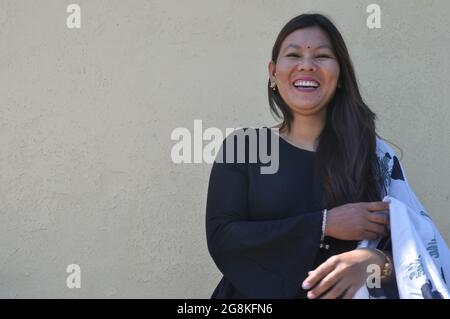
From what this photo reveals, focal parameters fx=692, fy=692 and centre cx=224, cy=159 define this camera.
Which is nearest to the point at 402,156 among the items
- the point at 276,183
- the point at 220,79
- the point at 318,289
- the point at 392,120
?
the point at 392,120

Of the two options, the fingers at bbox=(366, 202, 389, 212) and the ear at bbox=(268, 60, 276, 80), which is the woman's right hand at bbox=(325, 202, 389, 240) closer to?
the fingers at bbox=(366, 202, 389, 212)

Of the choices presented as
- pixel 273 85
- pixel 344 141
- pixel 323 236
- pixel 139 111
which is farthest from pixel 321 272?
pixel 139 111

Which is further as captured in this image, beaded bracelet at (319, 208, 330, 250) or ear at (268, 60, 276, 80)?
ear at (268, 60, 276, 80)

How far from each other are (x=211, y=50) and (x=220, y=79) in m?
0.16

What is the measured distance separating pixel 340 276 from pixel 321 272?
0.06 metres

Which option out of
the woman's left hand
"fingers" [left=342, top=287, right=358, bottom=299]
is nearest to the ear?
the woman's left hand

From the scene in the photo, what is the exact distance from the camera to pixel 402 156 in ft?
11.8

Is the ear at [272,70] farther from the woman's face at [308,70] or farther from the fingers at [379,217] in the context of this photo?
the fingers at [379,217]

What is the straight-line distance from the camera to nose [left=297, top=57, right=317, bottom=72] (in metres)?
2.59

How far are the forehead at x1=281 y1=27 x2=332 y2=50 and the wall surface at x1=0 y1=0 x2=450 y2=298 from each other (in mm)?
991

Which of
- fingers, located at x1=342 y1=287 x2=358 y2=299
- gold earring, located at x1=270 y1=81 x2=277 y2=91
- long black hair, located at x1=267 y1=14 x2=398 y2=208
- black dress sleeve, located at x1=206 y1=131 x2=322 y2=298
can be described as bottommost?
fingers, located at x1=342 y1=287 x2=358 y2=299

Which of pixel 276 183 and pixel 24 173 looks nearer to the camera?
pixel 276 183
